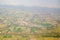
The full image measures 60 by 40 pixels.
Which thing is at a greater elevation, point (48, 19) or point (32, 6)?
point (32, 6)

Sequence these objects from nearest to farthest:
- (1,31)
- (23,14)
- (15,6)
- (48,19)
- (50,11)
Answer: (1,31), (48,19), (23,14), (50,11), (15,6)

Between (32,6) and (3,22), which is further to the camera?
(32,6)

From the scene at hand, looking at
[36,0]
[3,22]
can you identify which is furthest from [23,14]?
[36,0]

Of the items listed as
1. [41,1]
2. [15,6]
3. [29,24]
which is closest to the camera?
[29,24]

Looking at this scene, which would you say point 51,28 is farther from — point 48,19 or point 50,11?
point 50,11

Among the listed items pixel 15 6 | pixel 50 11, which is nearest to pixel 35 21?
pixel 50 11

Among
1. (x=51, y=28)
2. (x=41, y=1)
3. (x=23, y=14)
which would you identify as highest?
(x=41, y=1)
